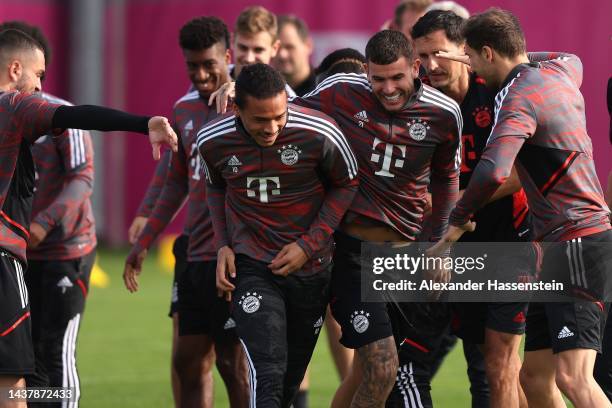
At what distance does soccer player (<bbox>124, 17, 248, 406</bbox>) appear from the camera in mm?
7660

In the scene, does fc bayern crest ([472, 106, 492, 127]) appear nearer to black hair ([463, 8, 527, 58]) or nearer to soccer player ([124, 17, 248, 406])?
black hair ([463, 8, 527, 58])

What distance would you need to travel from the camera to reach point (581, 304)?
249 inches

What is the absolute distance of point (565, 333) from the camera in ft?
20.6

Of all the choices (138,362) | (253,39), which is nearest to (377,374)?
(253,39)

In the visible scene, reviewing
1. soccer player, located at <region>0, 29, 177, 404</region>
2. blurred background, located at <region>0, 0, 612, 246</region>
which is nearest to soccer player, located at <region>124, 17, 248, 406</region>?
soccer player, located at <region>0, 29, 177, 404</region>

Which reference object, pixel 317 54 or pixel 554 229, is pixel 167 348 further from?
pixel 317 54

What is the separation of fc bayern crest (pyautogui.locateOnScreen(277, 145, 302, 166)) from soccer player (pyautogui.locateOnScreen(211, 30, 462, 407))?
449 millimetres

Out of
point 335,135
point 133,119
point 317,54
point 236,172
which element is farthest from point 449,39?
point 317,54

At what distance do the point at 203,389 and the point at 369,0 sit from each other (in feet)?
40.3

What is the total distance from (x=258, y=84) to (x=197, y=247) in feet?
5.64

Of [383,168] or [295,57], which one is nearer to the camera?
Answer: [383,168]

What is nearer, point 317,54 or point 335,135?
point 335,135

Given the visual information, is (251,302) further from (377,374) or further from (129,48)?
(129,48)

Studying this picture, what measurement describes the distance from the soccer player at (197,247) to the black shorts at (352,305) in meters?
1.04
